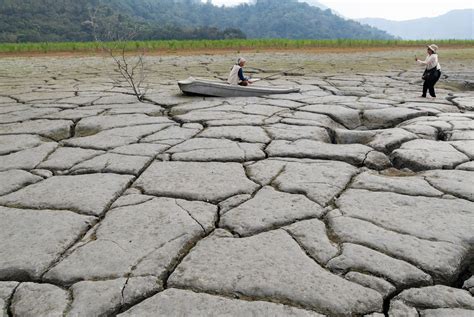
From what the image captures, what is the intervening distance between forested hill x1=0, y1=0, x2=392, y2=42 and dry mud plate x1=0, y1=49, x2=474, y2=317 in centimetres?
227

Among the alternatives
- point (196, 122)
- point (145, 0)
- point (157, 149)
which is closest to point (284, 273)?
point (157, 149)

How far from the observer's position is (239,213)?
197 cm

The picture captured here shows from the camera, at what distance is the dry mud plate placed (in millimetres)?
1410

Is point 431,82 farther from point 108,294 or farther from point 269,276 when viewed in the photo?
point 108,294

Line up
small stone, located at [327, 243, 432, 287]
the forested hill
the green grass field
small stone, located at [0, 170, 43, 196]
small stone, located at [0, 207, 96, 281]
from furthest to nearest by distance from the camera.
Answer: the forested hill
the green grass field
small stone, located at [0, 170, 43, 196]
small stone, located at [0, 207, 96, 281]
small stone, located at [327, 243, 432, 287]

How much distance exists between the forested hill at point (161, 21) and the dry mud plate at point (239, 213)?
2.27 meters

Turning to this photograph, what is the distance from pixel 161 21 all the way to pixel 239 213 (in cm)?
4388

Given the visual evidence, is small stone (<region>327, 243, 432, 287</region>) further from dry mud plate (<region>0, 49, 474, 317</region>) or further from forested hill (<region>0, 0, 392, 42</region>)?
forested hill (<region>0, 0, 392, 42</region>)

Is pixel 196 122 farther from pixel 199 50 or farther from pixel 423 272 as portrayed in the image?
pixel 199 50

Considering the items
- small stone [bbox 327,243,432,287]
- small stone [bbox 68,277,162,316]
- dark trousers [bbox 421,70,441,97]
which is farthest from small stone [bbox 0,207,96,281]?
dark trousers [bbox 421,70,441,97]

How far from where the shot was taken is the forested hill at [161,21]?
25620 mm

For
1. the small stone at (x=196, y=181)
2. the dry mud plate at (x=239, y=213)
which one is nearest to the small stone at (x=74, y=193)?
the dry mud plate at (x=239, y=213)

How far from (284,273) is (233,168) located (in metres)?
1.10

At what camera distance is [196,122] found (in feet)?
12.2
